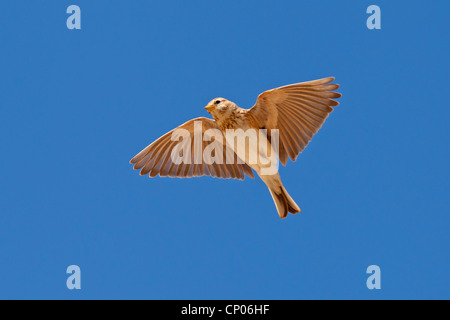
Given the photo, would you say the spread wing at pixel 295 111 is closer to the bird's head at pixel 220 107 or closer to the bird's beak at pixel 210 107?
the bird's head at pixel 220 107

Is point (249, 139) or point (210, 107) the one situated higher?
point (210, 107)

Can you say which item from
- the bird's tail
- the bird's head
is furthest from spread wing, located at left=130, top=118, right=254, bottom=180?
the bird's head

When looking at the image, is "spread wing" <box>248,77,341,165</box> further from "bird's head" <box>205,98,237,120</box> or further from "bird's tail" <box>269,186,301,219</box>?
"bird's tail" <box>269,186,301,219</box>

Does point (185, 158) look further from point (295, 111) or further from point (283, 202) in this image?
point (295, 111)

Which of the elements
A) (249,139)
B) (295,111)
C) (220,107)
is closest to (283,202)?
(249,139)

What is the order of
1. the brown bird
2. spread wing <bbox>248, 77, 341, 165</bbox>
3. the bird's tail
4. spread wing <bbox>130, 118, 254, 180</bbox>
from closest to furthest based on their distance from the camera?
1. spread wing <bbox>248, 77, 341, 165</bbox>
2. the brown bird
3. the bird's tail
4. spread wing <bbox>130, 118, 254, 180</bbox>
